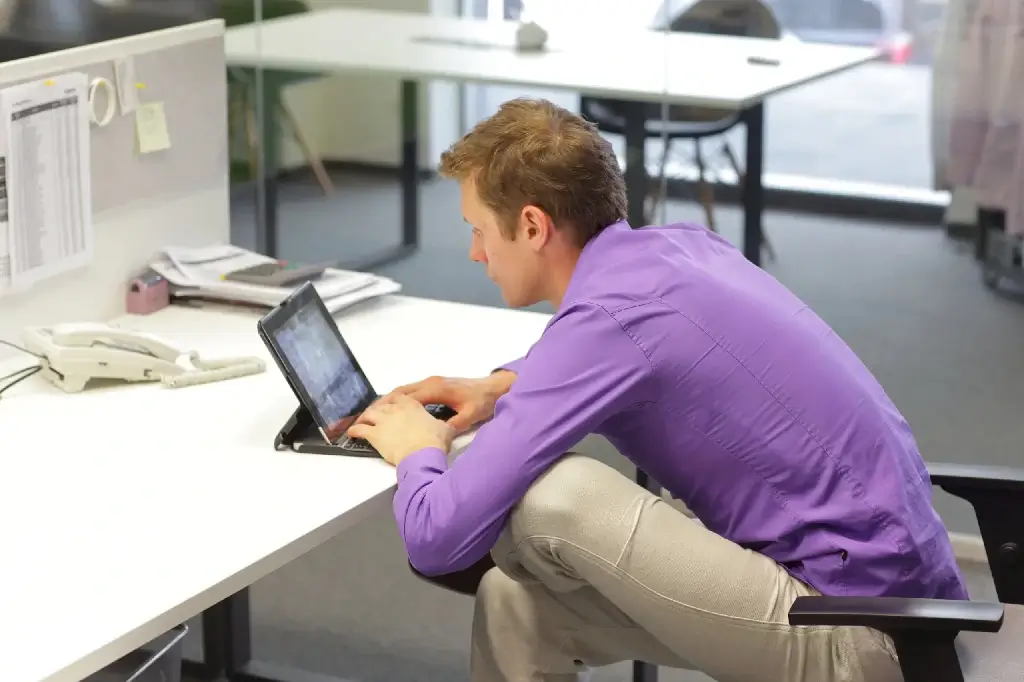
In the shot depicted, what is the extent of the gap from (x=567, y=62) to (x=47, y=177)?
4.66ft

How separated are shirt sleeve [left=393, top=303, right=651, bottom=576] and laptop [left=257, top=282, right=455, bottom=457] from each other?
0.28 metres

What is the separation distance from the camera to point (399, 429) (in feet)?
6.20

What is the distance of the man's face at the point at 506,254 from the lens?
1.79m

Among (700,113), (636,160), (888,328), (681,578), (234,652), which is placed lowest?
(234,652)

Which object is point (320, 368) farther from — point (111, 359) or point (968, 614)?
point (968, 614)

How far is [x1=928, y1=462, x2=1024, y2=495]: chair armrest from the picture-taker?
72.6 inches

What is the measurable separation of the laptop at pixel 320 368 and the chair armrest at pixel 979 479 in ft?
2.24

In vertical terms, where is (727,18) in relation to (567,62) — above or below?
above

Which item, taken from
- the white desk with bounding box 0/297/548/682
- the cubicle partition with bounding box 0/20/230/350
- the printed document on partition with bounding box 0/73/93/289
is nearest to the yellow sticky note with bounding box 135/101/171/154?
→ the cubicle partition with bounding box 0/20/230/350

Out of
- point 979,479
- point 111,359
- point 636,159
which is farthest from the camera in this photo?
point 636,159

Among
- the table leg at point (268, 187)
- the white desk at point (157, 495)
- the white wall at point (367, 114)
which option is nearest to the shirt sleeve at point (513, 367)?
the white desk at point (157, 495)

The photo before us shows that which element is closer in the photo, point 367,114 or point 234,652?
point 234,652

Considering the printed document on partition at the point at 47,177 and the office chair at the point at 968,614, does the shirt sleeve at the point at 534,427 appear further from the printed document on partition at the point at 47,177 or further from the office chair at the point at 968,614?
the printed document on partition at the point at 47,177

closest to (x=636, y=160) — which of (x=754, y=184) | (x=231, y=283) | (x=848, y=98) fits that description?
(x=754, y=184)
